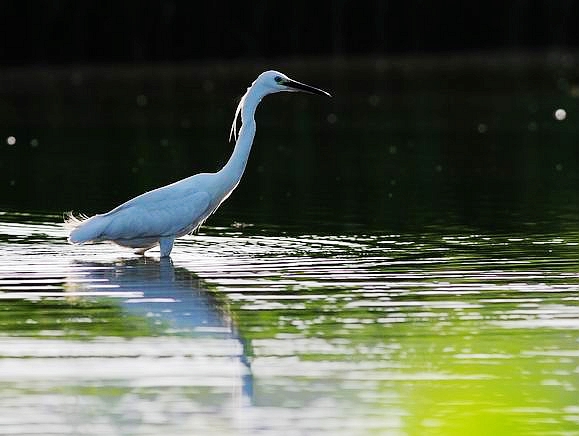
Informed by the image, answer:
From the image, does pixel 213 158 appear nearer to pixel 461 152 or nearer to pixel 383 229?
pixel 461 152

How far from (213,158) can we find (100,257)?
10905mm

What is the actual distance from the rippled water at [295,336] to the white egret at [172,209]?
257 mm

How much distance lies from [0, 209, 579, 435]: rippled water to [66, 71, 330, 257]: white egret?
257 mm

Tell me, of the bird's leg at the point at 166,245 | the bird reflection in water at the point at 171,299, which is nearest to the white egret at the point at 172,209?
the bird's leg at the point at 166,245

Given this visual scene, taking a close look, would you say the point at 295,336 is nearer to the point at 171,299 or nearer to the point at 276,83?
the point at 171,299

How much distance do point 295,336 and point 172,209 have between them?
3928 mm

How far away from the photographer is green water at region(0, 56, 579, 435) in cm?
821

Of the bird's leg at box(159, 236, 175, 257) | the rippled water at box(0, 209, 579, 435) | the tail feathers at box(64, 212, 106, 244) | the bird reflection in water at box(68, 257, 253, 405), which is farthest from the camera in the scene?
the bird's leg at box(159, 236, 175, 257)

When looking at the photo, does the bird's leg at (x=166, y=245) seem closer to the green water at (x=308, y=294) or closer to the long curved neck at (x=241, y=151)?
the green water at (x=308, y=294)

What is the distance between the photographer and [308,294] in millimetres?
12055

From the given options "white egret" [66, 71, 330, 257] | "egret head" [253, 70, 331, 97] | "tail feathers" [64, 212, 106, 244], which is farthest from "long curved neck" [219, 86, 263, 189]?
"tail feathers" [64, 212, 106, 244]

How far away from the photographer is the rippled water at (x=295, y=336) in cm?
798

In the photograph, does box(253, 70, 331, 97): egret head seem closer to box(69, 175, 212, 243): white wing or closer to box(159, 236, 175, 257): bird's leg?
box(69, 175, 212, 243): white wing

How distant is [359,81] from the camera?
49.3m
